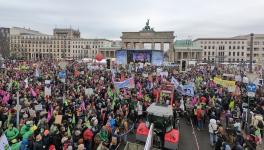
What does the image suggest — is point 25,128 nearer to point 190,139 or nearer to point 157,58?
point 190,139

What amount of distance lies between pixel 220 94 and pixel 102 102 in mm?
9820

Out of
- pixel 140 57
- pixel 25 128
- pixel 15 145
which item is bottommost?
pixel 15 145

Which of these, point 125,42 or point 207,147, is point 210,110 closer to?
point 207,147

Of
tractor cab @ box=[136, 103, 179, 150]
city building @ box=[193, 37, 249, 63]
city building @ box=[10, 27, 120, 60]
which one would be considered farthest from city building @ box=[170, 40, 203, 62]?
tractor cab @ box=[136, 103, 179, 150]

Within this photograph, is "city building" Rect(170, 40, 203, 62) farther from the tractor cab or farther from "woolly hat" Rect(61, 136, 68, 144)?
"woolly hat" Rect(61, 136, 68, 144)

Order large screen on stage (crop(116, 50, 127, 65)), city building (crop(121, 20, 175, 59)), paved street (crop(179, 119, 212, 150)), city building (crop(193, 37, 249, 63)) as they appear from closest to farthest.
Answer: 1. paved street (crop(179, 119, 212, 150))
2. large screen on stage (crop(116, 50, 127, 65))
3. city building (crop(121, 20, 175, 59))
4. city building (crop(193, 37, 249, 63))

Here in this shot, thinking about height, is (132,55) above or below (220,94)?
above

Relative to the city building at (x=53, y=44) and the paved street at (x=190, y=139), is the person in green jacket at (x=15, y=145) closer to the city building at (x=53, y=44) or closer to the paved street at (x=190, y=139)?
the paved street at (x=190, y=139)

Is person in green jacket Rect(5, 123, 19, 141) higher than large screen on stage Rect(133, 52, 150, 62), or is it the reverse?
large screen on stage Rect(133, 52, 150, 62)

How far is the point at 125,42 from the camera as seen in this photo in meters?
107

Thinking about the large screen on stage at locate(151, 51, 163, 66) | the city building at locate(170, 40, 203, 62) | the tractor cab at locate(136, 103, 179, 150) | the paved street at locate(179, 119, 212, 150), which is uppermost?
the city building at locate(170, 40, 203, 62)

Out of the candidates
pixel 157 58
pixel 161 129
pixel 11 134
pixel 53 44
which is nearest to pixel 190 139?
pixel 161 129

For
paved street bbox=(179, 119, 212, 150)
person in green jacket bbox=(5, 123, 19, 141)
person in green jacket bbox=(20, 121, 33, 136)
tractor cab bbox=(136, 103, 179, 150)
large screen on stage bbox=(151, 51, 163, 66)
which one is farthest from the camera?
large screen on stage bbox=(151, 51, 163, 66)

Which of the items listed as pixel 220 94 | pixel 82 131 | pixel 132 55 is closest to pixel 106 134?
pixel 82 131
